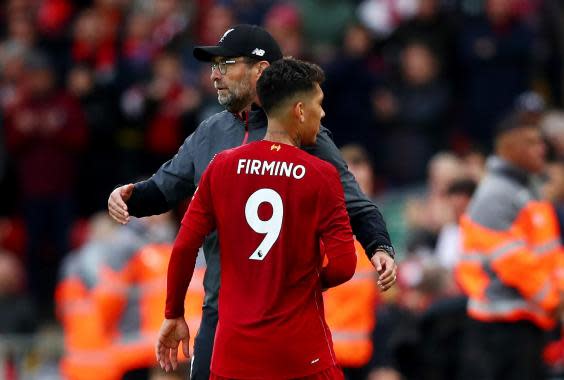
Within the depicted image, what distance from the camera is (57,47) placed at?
14.7m

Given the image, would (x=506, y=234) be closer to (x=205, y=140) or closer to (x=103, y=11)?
(x=205, y=140)

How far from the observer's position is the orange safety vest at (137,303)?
10.8 meters

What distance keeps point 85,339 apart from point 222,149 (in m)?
4.96

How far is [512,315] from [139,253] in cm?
Result: 304

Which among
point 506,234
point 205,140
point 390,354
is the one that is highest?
point 205,140

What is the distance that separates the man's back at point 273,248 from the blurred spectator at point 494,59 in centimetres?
757

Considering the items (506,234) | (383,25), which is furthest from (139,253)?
(383,25)

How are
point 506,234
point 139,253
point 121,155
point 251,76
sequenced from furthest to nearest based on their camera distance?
point 121,155
point 139,253
point 506,234
point 251,76

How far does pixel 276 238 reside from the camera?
6.11 m

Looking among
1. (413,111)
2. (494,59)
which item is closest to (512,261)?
(413,111)

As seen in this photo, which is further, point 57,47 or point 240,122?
point 57,47

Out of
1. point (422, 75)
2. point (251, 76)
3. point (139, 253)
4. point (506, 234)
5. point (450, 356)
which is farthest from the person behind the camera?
point (422, 75)

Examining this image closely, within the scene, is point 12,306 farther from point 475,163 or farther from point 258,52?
point 258,52

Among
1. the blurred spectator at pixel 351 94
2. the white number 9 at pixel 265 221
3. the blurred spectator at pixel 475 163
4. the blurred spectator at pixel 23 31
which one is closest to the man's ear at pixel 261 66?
the white number 9 at pixel 265 221
